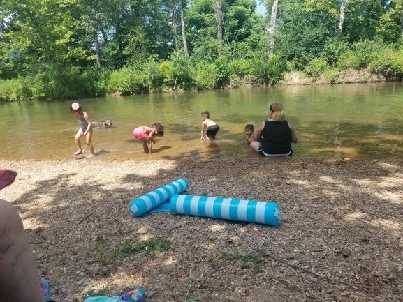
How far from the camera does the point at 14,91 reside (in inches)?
1437

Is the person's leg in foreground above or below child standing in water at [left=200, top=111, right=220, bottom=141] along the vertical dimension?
above

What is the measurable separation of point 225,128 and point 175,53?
26.5 m

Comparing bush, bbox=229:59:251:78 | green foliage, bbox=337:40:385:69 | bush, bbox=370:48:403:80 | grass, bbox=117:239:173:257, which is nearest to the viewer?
grass, bbox=117:239:173:257

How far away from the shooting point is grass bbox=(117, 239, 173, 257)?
570 cm

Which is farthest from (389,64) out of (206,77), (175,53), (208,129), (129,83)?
(208,129)

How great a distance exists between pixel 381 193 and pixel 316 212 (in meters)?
1.55

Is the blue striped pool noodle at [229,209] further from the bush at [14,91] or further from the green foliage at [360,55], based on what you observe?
the bush at [14,91]

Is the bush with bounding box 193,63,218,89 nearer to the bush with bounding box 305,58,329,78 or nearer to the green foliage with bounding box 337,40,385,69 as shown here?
the bush with bounding box 305,58,329,78

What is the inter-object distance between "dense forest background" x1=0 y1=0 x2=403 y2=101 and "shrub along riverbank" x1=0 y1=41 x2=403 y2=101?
0.08 m

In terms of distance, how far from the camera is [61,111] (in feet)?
86.2

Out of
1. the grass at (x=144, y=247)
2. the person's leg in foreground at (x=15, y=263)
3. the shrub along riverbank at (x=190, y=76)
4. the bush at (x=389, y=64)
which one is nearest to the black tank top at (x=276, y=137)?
the grass at (x=144, y=247)

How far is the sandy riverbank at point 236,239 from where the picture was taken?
4.76 meters

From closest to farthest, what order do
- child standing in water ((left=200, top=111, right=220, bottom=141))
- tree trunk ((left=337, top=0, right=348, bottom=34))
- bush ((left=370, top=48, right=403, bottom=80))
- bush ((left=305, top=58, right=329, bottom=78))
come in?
child standing in water ((left=200, top=111, right=220, bottom=141)) < bush ((left=370, top=48, right=403, bottom=80)) < bush ((left=305, top=58, right=329, bottom=78)) < tree trunk ((left=337, top=0, right=348, bottom=34))

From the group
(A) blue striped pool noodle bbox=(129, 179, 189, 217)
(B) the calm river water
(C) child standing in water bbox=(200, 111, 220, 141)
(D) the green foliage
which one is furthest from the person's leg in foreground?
(D) the green foliage
